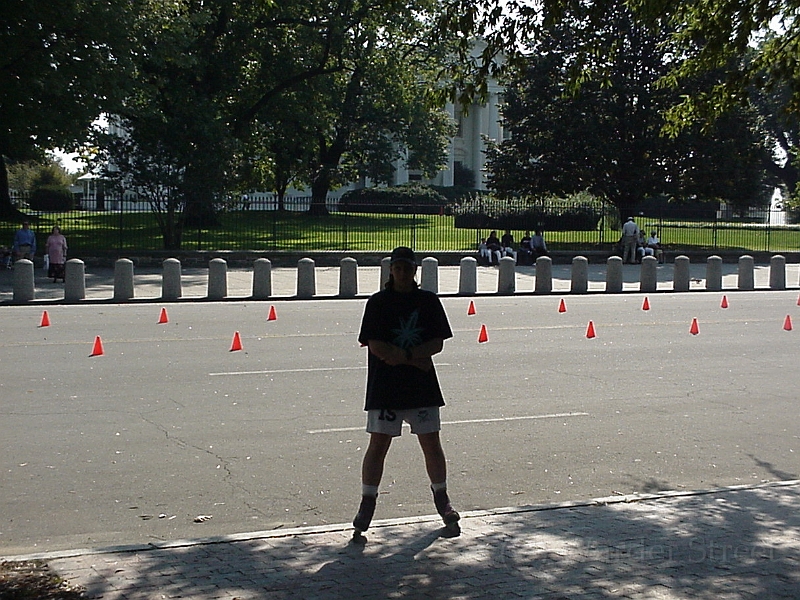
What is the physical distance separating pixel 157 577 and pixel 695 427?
5.92m

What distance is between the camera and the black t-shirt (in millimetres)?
6266

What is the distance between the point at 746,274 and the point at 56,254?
17.5 meters

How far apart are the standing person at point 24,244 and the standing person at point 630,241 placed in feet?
61.3

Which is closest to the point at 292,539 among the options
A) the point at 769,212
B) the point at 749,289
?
the point at 749,289

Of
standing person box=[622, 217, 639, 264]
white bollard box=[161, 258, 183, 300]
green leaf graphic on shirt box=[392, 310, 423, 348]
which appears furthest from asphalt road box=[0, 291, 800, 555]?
standing person box=[622, 217, 639, 264]

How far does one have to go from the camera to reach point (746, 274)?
2764 centimetres

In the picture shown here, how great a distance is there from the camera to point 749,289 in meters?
27.5

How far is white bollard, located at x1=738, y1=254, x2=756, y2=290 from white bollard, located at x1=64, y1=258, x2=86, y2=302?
16.6 metres

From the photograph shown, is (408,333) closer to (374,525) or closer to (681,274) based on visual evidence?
(374,525)

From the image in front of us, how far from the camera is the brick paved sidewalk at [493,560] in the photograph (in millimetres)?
5246

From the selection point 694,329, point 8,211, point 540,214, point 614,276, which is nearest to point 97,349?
point 694,329

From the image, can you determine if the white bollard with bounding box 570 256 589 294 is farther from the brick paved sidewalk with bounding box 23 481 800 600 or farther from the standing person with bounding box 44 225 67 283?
the brick paved sidewalk with bounding box 23 481 800 600

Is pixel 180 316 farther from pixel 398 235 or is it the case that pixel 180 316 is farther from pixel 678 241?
pixel 678 241

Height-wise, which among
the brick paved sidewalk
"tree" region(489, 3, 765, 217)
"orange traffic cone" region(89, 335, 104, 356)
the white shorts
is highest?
"tree" region(489, 3, 765, 217)
